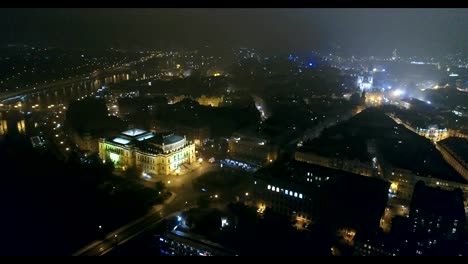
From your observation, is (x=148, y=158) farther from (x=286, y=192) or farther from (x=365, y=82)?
(x=365, y=82)

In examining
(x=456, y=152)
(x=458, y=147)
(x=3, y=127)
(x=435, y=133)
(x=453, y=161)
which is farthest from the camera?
(x=3, y=127)

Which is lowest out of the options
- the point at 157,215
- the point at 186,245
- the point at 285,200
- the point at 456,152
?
the point at 157,215

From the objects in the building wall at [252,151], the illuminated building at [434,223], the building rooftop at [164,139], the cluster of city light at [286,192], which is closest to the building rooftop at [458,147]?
the illuminated building at [434,223]

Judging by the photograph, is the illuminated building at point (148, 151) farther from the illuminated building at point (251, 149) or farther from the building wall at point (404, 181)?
the building wall at point (404, 181)

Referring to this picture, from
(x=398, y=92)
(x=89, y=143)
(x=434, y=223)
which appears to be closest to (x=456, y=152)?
(x=434, y=223)

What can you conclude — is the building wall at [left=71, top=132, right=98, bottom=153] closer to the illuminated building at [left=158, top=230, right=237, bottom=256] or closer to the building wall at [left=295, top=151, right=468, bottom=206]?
the illuminated building at [left=158, top=230, right=237, bottom=256]

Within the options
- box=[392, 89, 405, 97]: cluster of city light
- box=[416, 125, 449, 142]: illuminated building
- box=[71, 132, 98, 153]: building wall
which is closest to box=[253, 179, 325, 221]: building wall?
box=[71, 132, 98, 153]: building wall

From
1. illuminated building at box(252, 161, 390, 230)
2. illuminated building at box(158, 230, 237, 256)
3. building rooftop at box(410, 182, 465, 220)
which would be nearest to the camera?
illuminated building at box(158, 230, 237, 256)

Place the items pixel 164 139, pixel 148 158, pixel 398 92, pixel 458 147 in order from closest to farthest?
pixel 148 158 < pixel 164 139 < pixel 458 147 < pixel 398 92
